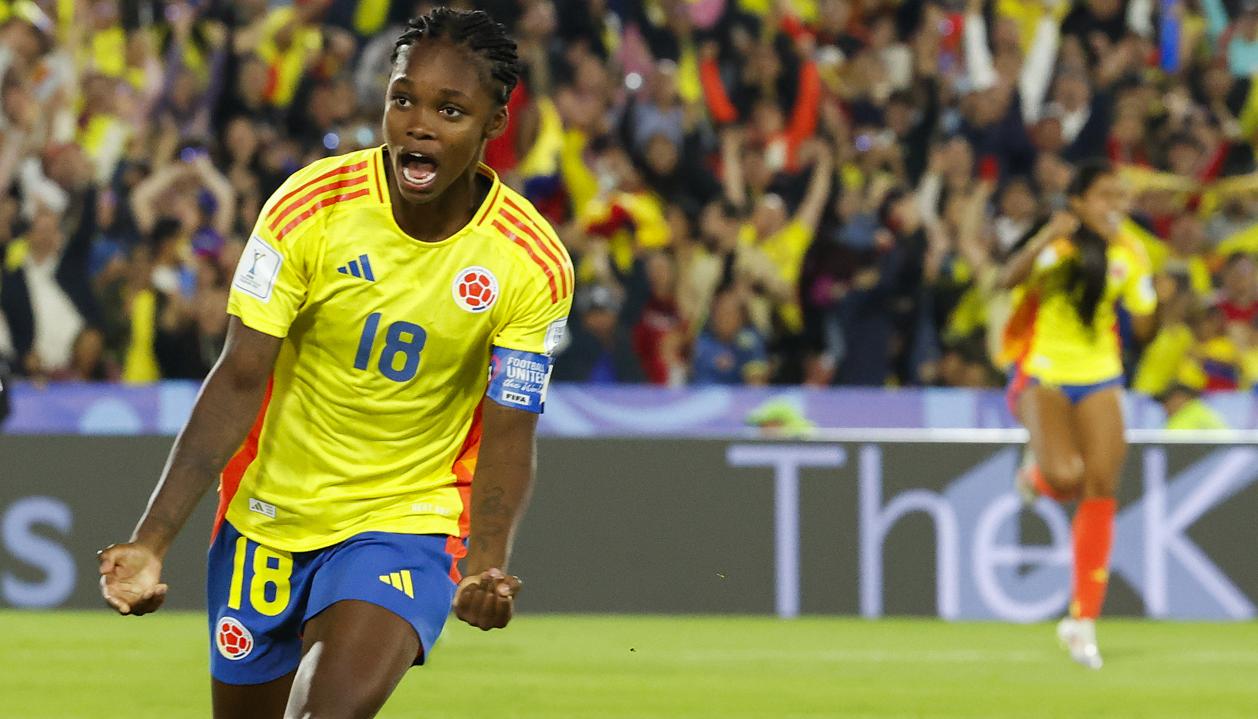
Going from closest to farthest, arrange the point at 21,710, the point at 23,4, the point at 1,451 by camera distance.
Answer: the point at 21,710, the point at 1,451, the point at 23,4

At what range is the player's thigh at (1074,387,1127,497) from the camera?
10812 mm

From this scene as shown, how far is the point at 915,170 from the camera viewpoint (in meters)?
15.8

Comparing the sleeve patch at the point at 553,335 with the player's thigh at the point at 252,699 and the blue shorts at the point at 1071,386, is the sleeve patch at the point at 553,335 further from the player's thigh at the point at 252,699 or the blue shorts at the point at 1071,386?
the blue shorts at the point at 1071,386

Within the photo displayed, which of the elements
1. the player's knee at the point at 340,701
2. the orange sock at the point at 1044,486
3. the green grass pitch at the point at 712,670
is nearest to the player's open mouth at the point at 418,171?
the player's knee at the point at 340,701

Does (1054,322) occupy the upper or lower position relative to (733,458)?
upper

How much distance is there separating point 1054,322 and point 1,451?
18.9 feet

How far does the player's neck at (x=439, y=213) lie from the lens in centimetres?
500

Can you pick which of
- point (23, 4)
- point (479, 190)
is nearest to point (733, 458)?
point (23, 4)

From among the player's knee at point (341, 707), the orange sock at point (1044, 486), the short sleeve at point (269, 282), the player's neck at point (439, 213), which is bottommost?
the orange sock at point (1044, 486)

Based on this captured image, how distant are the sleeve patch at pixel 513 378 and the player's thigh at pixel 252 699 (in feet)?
2.69

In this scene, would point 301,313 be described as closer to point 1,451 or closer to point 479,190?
point 479,190

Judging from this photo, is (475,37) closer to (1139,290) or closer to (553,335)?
(553,335)

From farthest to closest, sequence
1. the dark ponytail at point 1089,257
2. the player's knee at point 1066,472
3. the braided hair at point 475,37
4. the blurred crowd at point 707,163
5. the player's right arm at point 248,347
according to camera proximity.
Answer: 1. the blurred crowd at point 707,163
2. the player's knee at point 1066,472
3. the dark ponytail at point 1089,257
4. the braided hair at point 475,37
5. the player's right arm at point 248,347

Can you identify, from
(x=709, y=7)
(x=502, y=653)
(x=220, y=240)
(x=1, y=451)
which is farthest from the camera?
(x=709, y=7)
